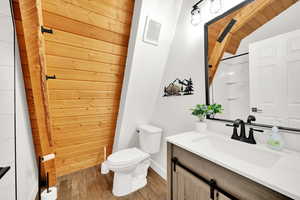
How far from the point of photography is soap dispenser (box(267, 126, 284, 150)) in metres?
0.81

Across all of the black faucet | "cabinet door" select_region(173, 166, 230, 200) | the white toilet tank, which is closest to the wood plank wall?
the white toilet tank

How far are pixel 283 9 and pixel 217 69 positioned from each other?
0.55m

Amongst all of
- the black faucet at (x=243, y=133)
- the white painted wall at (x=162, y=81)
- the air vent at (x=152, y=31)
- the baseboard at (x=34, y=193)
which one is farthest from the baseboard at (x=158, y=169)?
the air vent at (x=152, y=31)

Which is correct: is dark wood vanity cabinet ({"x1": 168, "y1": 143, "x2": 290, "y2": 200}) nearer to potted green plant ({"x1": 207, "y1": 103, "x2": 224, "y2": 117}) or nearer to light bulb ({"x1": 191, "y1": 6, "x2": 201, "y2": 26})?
potted green plant ({"x1": 207, "y1": 103, "x2": 224, "y2": 117})

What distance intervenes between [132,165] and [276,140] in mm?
1330

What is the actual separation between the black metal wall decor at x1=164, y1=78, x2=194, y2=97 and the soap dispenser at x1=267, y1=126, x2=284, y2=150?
30.3 inches

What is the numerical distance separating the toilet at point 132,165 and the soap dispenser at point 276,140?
120cm

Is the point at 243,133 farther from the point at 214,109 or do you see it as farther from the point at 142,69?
the point at 142,69

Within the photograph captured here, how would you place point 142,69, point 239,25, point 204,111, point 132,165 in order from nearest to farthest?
point 239,25
point 204,111
point 132,165
point 142,69

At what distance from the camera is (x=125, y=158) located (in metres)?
1.54

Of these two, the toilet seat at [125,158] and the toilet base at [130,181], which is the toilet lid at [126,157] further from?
the toilet base at [130,181]

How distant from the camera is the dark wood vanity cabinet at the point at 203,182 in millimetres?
600

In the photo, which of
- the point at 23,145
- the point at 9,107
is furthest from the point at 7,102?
the point at 23,145

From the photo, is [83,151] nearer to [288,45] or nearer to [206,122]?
[206,122]
